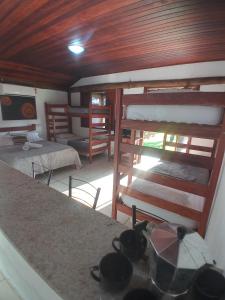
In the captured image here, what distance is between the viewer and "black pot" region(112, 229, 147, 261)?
63 cm

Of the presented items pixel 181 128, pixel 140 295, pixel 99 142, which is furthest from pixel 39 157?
pixel 140 295

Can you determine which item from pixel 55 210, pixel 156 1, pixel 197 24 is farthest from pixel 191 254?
pixel 197 24

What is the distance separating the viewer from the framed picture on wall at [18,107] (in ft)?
14.5

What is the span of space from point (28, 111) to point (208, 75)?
451cm

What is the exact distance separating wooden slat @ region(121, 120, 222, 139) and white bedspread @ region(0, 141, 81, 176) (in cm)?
230

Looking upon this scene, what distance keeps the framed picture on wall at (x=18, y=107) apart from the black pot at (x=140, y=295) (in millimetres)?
5010

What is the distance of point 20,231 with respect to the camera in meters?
0.80

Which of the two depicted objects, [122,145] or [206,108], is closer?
[206,108]

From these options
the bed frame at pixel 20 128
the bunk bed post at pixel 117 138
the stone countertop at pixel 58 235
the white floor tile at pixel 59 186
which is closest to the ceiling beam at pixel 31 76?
the bed frame at pixel 20 128

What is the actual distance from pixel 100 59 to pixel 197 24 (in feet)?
6.70

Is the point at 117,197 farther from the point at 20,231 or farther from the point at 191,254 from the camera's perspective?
the point at 191,254

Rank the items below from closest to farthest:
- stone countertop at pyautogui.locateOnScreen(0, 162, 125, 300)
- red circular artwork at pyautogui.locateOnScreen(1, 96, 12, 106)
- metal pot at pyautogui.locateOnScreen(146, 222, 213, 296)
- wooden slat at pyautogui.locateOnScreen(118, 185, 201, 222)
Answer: metal pot at pyautogui.locateOnScreen(146, 222, 213, 296) → stone countertop at pyautogui.locateOnScreen(0, 162, 125, 300) → wooden slat at pyautogui.locateOnScreen(118, 185, 201, 222) → red circular artwork at pyautogui.locateOnScreen(1, 96, 12, 106)

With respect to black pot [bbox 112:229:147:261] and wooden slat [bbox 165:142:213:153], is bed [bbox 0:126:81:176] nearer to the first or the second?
wooden slat [bbox 165:142:213:153]

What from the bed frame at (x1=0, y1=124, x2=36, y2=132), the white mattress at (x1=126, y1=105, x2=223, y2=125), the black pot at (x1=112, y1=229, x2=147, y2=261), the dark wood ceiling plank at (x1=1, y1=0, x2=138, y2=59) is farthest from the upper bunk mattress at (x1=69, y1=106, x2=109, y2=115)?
the black pot at (x1=112, y1=229, x2=147, y2=261)
